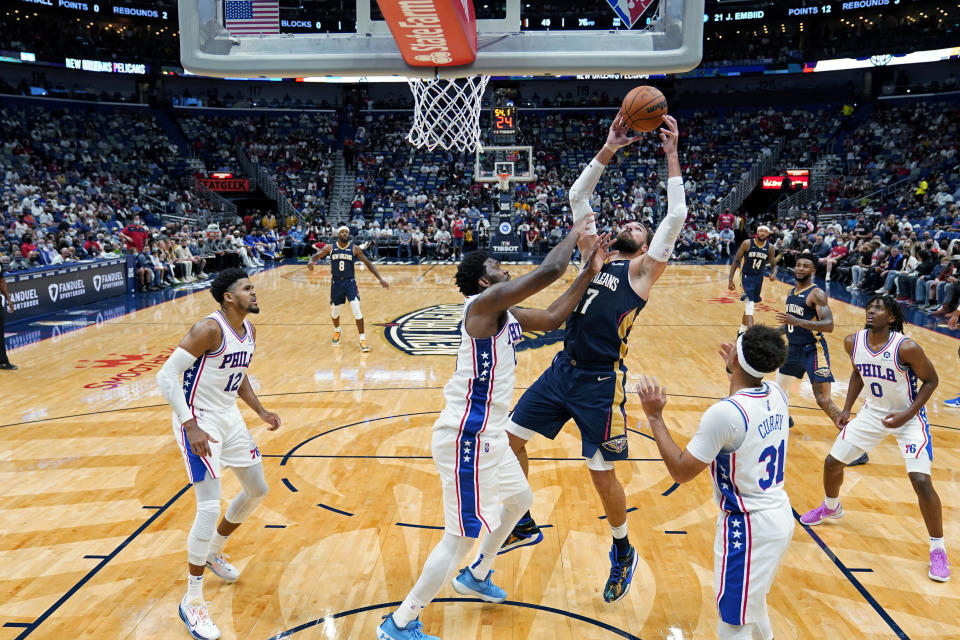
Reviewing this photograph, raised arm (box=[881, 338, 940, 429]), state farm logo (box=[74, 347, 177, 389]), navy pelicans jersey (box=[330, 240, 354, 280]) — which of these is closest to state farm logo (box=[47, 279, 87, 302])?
state farm logo (box=[74, 347, 177, 389])

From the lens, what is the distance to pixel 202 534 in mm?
4062

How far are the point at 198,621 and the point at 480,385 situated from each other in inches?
77.2

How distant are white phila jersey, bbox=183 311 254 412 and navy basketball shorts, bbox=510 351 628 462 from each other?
5.75 feet

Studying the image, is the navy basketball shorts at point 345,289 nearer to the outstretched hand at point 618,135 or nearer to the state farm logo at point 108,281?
the outstretched hand at point 618,135

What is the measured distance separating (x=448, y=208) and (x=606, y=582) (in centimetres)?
2610

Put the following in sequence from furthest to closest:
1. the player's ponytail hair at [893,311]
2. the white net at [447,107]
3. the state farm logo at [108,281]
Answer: the state farm logo at [108,281], the white net at [447,107], the player's ponytail hair at [893,311]

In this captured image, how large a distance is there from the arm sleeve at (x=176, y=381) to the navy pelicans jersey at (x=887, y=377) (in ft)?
14.2

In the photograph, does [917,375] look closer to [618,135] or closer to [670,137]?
[670,137]

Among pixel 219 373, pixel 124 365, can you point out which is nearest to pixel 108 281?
pixel 124 365

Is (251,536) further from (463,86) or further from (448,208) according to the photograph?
(448,208)

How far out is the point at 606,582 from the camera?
14.9 feet

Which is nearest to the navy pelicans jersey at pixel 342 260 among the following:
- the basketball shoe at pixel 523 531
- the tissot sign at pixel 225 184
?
the basketball shoe at pixel 523 531

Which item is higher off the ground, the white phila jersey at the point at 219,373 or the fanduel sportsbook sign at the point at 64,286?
the white phila jersey at the point at 219,373

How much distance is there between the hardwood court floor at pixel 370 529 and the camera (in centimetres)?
417
